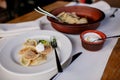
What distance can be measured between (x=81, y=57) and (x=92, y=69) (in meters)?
0.09

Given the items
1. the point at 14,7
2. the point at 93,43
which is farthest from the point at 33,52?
the point at 14,7

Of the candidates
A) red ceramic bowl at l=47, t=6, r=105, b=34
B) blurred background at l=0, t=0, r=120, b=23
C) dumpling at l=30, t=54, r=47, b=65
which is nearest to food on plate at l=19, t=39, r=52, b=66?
dumpling at l=30, t=54, r=47, b=65

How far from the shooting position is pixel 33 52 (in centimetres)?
70

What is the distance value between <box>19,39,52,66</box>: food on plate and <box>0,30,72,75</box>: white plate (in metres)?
0.02

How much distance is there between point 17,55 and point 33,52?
0.08 m

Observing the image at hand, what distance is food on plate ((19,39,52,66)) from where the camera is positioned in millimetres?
670

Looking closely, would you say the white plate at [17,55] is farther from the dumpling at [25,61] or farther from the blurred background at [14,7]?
the blurred background at [14,7]

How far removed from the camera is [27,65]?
25.8 inches

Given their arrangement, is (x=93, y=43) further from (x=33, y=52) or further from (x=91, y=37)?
(x=33, y=52)

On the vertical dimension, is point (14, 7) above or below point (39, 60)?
below

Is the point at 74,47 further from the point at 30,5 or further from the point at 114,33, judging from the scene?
the point at 30,5

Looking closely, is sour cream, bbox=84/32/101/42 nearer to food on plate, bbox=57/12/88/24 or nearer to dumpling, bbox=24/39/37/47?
food on plate, bbox=57/12/88/24

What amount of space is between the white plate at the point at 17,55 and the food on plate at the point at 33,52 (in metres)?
0.02

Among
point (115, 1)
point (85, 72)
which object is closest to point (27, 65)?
point (85, 72)
